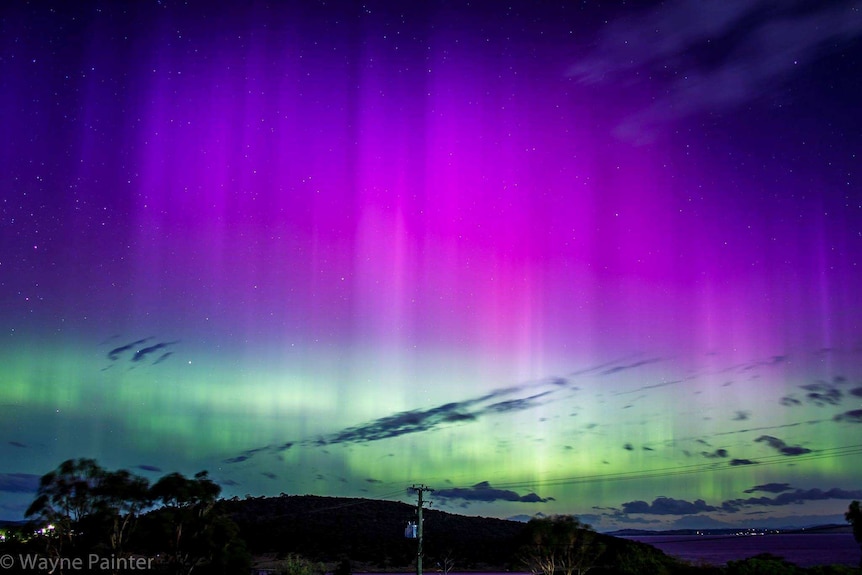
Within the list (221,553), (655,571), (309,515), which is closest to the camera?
(221,553)

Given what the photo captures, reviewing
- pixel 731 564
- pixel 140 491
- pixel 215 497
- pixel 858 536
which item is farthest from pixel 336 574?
pixel 858 536

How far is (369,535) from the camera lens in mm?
139875

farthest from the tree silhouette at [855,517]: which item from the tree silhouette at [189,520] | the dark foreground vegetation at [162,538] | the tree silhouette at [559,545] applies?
the tree silhouette at [189,520]

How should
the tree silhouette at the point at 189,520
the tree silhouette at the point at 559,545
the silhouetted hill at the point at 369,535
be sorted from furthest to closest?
1. the silhouetted hill at the point at 369,535
2. the tree silhouette at the point at 559,545
3. the tree silhouette at the point at 189,520

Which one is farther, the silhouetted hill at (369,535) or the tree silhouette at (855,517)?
the silhouetted hill at (369,535)

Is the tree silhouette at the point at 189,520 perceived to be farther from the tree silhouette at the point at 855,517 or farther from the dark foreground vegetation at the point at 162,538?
the tree silhouette at the point at 855,517

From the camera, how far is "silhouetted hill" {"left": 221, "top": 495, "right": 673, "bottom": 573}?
122688mm

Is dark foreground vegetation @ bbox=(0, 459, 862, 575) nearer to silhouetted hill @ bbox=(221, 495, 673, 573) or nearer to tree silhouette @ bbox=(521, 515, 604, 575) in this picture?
tree silhouette @ bbox=(521, 515, 604, 575)

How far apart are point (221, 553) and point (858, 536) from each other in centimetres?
5003

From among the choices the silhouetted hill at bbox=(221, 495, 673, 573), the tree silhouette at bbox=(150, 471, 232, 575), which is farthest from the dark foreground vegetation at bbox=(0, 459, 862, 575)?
the silhouetted hill at bbox=(221, 495, 673, 573)

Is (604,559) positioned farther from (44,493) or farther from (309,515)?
(44,493)

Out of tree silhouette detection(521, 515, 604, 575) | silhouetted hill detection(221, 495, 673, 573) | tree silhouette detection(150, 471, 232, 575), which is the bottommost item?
silhouetted hill detection(221, 495, 673, 573)

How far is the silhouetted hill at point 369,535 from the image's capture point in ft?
403

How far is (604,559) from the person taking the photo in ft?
370
